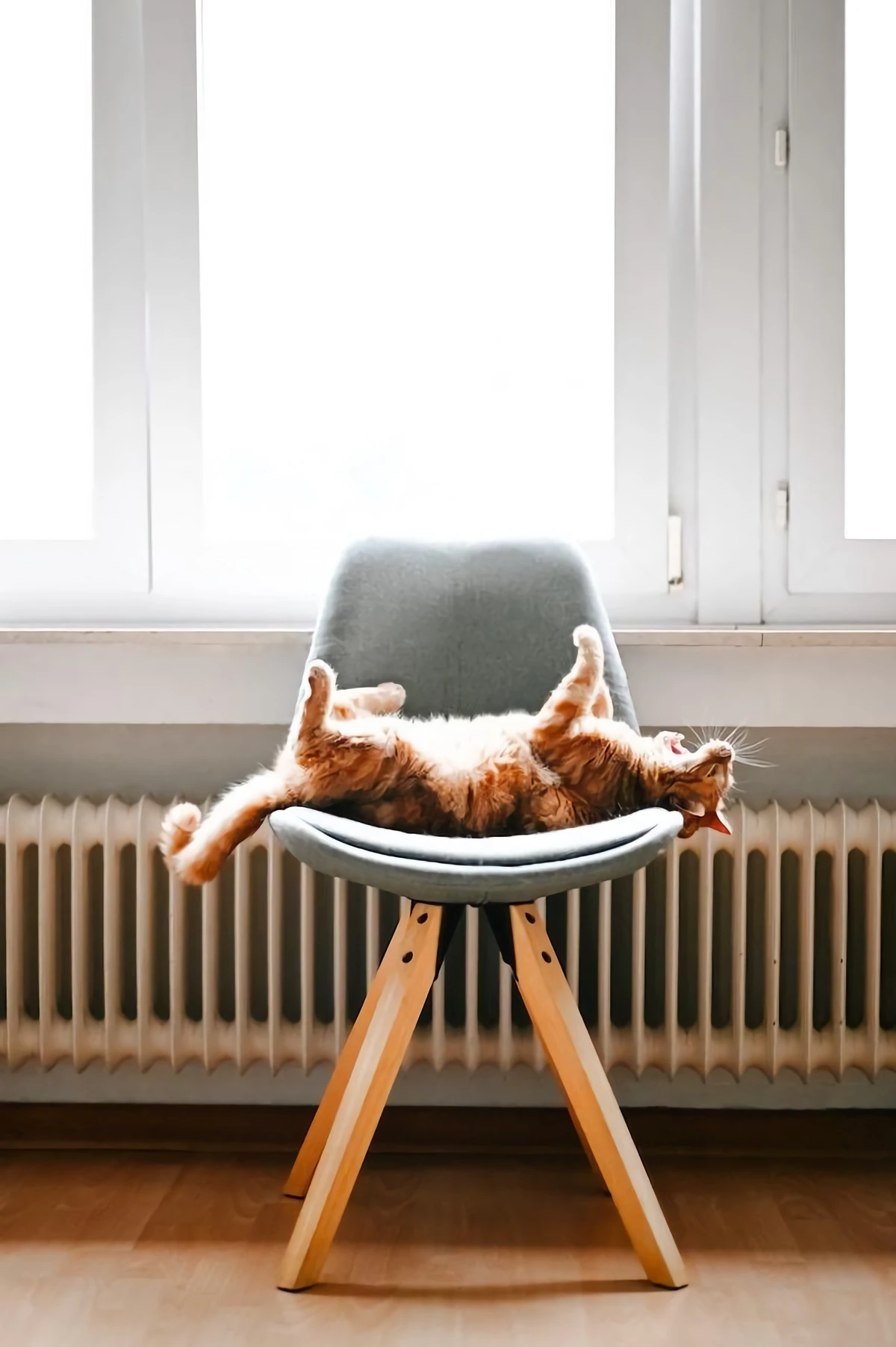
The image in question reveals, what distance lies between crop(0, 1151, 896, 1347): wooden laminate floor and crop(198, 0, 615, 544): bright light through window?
102 centimetres

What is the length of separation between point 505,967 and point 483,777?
0.49 m

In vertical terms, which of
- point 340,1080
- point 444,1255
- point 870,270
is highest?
point 870,270

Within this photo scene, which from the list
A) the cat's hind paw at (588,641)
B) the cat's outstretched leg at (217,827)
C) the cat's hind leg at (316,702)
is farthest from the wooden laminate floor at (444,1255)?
the cat's hind paw at (588,641)

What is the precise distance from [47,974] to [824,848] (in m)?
1.22

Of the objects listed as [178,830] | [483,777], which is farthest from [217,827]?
[483,777]

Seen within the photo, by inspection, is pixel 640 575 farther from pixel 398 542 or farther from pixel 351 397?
pixel 351 397

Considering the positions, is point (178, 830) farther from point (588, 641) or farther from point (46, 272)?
point (46, 272)

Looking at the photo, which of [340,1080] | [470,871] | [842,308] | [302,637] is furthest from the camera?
[842,308]

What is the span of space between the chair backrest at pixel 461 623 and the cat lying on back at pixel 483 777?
19 cm

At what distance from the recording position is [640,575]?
1838 millimetres

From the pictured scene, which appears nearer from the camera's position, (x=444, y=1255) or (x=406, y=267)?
(x=444, y=1255)

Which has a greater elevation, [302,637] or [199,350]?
[199,350]

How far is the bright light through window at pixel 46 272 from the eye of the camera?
6.14ft

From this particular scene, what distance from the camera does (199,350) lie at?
1835 millimetres
